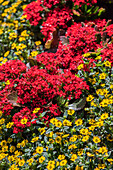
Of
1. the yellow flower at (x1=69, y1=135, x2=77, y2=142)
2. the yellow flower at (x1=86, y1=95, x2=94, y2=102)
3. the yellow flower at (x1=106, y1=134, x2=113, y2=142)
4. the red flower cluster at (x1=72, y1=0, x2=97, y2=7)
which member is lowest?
the yellow flower at (x1=106, y1=134, x2=113, y2=142)

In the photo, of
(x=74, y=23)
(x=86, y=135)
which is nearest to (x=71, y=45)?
(x=74, y=23)

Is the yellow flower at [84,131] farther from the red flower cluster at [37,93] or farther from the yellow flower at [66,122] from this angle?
the red flower cluster at [37,93]

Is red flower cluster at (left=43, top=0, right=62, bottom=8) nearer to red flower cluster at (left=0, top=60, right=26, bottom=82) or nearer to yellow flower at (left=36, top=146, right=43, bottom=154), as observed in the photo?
red flower cluster at (left=0, top=60, right=26, bottom=82)

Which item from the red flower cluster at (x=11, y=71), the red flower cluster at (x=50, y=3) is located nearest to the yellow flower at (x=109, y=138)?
the red flower cluster at (x=11, y=71)

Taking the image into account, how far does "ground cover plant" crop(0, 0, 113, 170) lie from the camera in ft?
11.8

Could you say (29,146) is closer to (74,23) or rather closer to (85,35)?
(85,35)

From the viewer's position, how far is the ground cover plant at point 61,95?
11.8 ft

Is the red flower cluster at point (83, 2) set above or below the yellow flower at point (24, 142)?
above

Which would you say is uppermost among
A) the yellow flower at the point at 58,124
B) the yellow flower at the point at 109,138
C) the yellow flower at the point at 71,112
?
the yellow flower at the point at 71,112

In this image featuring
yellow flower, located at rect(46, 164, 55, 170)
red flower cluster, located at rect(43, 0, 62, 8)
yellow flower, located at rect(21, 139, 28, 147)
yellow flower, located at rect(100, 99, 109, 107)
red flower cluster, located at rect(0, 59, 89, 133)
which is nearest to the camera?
yellow flower, located at rect(46, 164, 55, 170)

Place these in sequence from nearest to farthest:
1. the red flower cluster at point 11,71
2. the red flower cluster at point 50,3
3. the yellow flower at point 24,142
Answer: the yellow flower at point 24,142 → the red flower cluster at point 11,71 → the red flower cluster at point 50,3

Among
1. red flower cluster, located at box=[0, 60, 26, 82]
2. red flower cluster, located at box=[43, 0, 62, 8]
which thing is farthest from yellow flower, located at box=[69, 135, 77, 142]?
red flower cluster, located at box=[43, 0, 62, 8]

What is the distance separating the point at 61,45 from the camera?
4824mm

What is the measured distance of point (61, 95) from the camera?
399 centimetres
